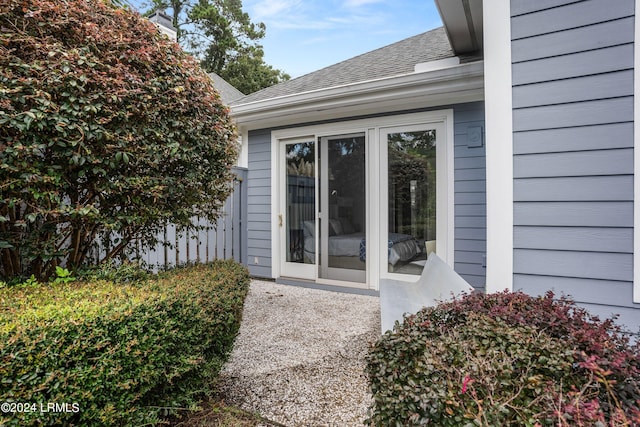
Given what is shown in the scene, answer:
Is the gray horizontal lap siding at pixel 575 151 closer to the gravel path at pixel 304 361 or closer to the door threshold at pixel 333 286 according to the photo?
the gravel path at pixel 304 361

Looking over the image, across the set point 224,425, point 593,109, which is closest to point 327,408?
point 224,425

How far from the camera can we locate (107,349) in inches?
52.6

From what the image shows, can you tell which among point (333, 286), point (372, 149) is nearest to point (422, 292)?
point (333, 286)

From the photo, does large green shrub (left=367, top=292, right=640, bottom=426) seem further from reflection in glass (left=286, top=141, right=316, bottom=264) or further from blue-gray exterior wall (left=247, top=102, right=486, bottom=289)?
reflection in glass (left=286, top=141, right=316, bottom=264)

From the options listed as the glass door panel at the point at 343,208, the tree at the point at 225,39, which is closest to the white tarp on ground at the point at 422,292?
the glass door panel at the point at 343,208

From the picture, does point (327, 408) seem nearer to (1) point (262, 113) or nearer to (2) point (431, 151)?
(2) point (431, 151)

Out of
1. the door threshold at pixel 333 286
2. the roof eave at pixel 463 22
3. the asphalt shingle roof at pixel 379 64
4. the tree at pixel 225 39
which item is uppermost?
the tree at pixel 225 39

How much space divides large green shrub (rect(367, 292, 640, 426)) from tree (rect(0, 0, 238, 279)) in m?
1.78

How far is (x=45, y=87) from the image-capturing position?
1.79 m

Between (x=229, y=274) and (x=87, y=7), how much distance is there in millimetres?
1941

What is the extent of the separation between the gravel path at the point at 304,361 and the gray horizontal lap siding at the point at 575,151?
134 cm

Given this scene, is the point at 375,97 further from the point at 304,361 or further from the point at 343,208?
the point at 304,361

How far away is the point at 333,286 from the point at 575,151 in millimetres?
3483

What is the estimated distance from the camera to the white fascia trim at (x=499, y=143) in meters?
2.10
